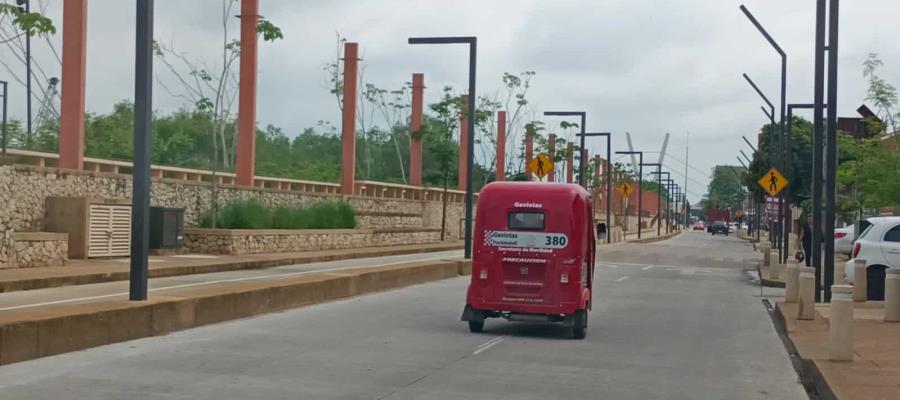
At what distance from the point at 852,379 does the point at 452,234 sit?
5648 cm

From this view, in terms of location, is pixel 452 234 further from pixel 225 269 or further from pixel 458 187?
pixel 225 269

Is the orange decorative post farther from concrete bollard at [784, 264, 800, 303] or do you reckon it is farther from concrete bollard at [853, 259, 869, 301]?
concrete bollard at [784, 264, 800, 303]

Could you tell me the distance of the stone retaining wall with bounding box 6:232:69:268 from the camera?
23.7m

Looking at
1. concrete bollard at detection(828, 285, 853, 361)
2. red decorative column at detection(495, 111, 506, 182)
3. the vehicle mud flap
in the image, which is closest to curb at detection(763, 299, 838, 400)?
concrete bollard at detection(828, 285, 853, 361)

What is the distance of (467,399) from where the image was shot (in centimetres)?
1134

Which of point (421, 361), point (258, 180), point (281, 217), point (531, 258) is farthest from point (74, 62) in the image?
point (421, 361)

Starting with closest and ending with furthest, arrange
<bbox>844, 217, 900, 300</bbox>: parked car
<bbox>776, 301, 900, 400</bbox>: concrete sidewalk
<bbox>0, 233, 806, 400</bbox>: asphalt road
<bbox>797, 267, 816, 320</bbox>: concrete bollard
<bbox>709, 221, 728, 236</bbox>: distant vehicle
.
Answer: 1. <bbox>0, 233, 806, 400</bbox>: asphalt road
2. <bbox>776, 301, 900, 400</bbox>: concrete sidewalk
3. <bbox>797, 267, 816, 320</bbox>: concrete bollard
4. <bbox>844, 217, 900, 300</bbox>: parked car
5. <bbox>709, 221, 728, 236</bbox>: distant vehicle

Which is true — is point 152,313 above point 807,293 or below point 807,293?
below

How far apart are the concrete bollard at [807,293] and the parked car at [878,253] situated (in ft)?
18.9

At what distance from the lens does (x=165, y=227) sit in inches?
1225

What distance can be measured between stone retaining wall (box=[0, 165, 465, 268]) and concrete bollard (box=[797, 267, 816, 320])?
14717mm

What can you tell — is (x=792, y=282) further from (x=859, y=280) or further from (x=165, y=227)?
(x=165, y=227)

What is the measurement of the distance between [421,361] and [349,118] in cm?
4047

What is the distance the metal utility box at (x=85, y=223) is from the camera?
27562 mm
